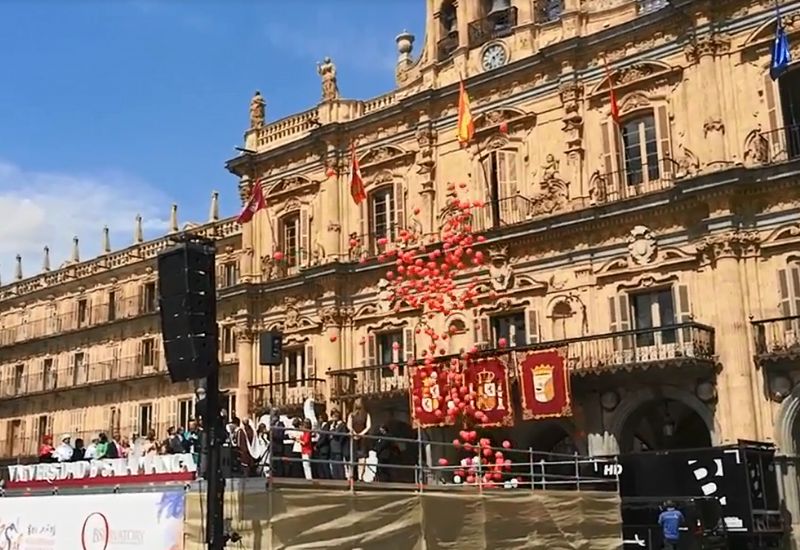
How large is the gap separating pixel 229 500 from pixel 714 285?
563 inches

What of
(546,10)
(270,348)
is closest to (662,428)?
(270,348)

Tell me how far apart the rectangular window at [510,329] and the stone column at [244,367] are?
29.1 feet

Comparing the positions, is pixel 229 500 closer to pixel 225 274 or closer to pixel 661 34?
pixel 661 34

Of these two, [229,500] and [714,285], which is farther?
[714,285]

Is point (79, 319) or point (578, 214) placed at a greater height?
point (79, 319)

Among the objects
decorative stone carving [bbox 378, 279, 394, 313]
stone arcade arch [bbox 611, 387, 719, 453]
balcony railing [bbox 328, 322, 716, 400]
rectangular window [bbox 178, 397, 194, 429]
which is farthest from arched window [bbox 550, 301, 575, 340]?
rectangular window [bbox 178, 397, 194, 429]

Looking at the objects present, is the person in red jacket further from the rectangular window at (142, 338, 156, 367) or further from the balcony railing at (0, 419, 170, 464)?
the rectangular window at (142, 338, 156, 367)

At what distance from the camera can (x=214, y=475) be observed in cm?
1002

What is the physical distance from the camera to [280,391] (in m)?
30.1

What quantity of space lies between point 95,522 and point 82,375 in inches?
A: 1293

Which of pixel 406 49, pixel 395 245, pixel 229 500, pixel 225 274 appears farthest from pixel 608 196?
pixel 225 274

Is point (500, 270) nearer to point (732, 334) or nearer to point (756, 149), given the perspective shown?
point (732, 334)

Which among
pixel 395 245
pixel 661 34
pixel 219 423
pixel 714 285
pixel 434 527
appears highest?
pixel 661 34

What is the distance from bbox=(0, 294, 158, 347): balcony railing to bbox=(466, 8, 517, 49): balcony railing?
19700mm
